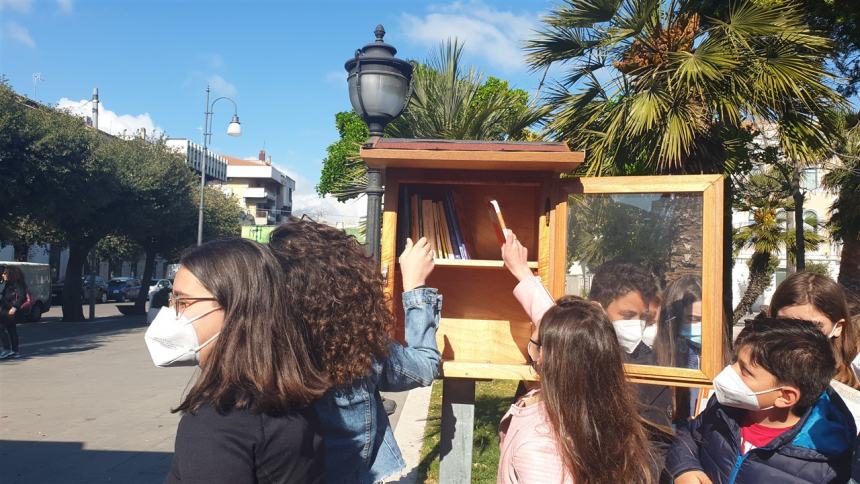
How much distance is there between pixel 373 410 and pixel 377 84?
417 centimetres

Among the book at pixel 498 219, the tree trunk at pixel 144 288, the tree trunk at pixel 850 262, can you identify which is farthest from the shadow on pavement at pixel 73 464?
the tree trunk at pixel 144 288

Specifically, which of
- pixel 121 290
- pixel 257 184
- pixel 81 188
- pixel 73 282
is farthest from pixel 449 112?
pixel 257 184

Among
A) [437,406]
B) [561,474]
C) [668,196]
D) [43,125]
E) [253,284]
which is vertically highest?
[43,125]

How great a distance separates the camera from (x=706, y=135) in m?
6.55

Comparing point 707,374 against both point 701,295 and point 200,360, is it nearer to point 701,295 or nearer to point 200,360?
point 701,295

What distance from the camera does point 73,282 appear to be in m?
22.1

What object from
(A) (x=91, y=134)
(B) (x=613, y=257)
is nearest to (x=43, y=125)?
(A) (x=91, y=134)

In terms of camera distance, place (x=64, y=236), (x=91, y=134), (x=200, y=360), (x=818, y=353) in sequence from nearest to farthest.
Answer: (x=200, y=360) < (x=818, y=353) < (x=91, y=134) < (x=64, y=236)

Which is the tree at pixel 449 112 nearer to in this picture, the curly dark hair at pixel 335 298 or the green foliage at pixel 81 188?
the curly dark hair at pixel 335 298

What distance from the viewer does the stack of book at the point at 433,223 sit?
334cm

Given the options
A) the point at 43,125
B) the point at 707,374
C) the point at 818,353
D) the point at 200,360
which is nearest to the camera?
the point at 200,360

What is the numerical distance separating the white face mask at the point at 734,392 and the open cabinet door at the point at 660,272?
58cm

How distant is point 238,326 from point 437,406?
728 cm

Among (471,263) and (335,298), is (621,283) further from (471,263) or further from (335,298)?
(335,298)
